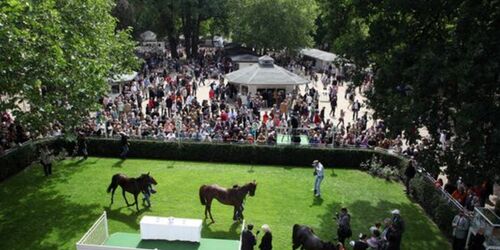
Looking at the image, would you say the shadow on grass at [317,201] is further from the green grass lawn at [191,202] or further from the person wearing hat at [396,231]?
the person wearing hat at [396,231]

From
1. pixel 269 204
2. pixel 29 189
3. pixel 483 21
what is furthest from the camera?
pixel 29 189

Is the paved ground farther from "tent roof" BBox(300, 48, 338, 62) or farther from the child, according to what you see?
the child

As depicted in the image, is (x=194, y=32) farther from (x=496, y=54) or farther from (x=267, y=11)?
(x=496, y=54)

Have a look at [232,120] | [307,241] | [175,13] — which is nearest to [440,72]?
[307,241]

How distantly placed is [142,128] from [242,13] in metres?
31.0

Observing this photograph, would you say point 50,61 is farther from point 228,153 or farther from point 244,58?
point 244,58

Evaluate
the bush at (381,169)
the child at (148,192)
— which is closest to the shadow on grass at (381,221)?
the bush at (381,169)

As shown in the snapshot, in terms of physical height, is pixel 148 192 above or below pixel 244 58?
below

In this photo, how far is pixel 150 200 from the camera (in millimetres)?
16672

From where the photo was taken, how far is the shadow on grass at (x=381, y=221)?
563 inches

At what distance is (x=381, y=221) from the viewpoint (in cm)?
1554

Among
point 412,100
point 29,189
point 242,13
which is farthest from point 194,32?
point 412,100

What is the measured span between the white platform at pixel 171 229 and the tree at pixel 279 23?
122 ft

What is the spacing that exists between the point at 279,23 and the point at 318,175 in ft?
110
